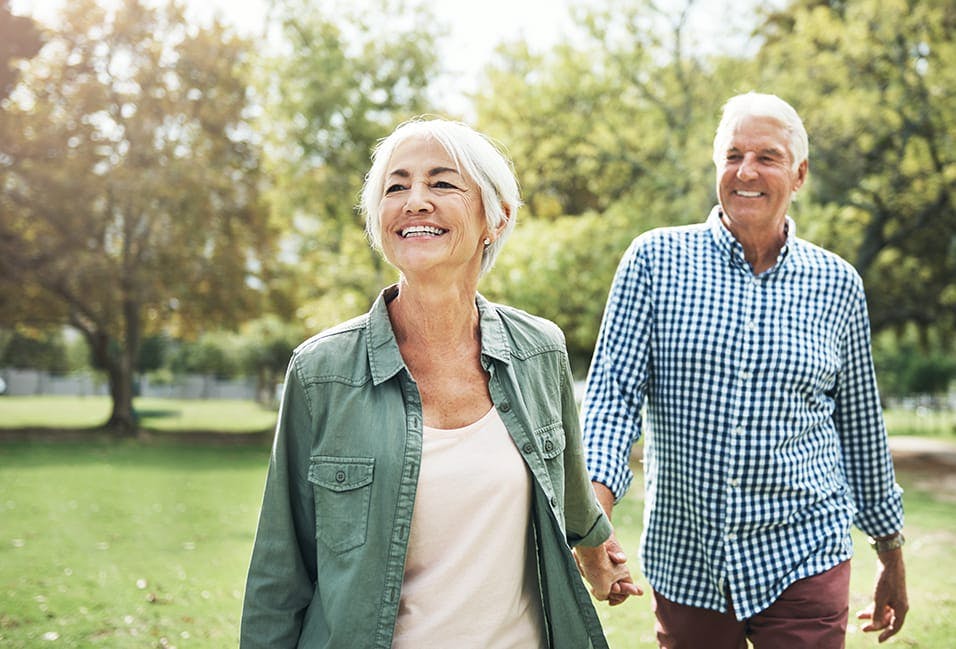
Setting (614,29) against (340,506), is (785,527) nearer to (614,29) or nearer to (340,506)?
(340,506)

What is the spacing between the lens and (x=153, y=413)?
37219 mm

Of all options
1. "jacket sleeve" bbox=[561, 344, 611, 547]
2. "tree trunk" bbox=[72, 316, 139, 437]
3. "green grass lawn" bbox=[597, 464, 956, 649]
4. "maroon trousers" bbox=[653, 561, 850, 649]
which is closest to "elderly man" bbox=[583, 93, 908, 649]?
"maroon trousers" bbox=[653, 561, 850, 649]

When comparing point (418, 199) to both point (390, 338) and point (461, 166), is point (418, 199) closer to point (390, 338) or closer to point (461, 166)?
point (461, 166)

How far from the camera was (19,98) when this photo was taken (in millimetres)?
25531

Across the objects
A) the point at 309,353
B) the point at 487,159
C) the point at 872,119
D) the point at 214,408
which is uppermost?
the point at 872,119

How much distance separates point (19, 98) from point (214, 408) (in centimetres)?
2042

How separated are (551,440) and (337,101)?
24.9 meters

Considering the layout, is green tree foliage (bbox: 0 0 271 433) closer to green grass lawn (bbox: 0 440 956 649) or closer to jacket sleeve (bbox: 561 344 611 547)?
green grass lawn (bbox: 0 440 956 649)

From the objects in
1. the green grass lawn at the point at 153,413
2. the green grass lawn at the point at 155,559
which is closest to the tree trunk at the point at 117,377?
the green grass lawn at the point at 153,413

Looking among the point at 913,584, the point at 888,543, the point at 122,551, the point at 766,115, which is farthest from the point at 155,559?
the point at 766,115

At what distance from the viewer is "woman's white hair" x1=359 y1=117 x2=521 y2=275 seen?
2.48 metres

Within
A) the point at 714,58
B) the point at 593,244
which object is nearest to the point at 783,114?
the point at 593,244

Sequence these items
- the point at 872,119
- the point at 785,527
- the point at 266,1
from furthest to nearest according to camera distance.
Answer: the point at 266,1 → the point at 872,119 → the point at 785,527

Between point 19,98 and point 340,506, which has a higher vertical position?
point 19,98
